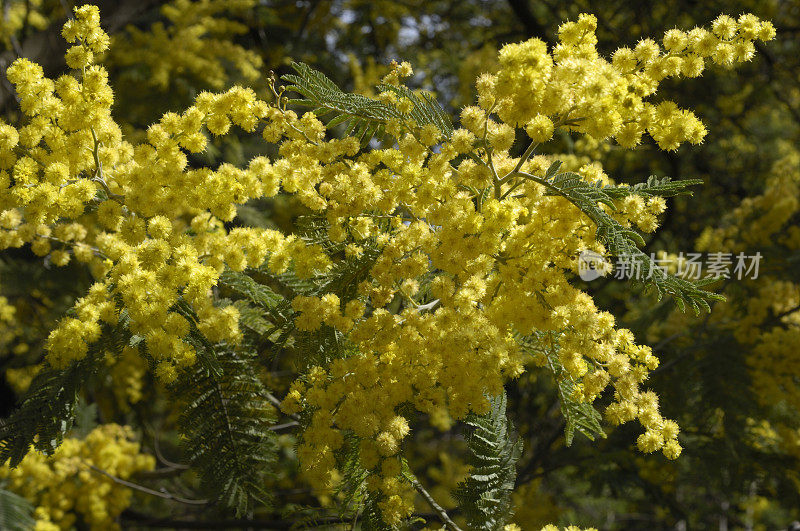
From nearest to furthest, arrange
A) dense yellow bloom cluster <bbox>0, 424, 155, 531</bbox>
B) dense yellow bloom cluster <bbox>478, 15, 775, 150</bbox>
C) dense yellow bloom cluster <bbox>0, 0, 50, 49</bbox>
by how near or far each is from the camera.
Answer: dense yellow bloom cluster <bbox>478, 15, 775, 150</bbox>
dense yellow bloom cluster <bbox>0, 424, 155, 531</bbox>
dense yellow bloom cluster <bbox>0, 0, 50, 49</bbox>

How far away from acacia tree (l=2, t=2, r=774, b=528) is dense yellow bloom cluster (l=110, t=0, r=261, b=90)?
332 centimetres

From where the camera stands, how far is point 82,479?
4.37m

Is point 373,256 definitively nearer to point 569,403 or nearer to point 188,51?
point 569,403

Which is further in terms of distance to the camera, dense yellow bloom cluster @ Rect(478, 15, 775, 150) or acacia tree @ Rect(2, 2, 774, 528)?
acacia tree @ Rect(2, 2, 774, 528)

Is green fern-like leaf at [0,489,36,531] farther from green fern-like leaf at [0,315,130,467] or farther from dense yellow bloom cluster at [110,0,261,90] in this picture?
dense yellow bloom cluster at [110,0,261,90]

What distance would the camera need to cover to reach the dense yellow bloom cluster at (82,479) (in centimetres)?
421

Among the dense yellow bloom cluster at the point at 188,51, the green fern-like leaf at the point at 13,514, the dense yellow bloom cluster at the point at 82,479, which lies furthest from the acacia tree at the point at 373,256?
the dense yellow bloom cluster at the point at 188,51

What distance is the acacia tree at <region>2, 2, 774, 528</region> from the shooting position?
6.39 ft

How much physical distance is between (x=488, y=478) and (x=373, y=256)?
39.8 inches

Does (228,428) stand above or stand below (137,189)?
below

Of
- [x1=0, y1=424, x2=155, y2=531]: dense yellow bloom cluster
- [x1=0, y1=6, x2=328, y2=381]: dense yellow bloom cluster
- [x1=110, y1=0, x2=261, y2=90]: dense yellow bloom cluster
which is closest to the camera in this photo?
[x1=0, y1=6, x2=328, y2=381]: dense yellow bloom cluster

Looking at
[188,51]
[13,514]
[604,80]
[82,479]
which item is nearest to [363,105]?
[604,80]

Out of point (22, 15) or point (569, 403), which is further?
point (22, 15)

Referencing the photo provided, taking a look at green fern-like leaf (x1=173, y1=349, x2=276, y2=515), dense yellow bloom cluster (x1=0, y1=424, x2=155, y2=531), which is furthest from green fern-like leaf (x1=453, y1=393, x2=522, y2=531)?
dense yellow bloom cluster (x1=0, y1=424, x2=155, y2=531)
